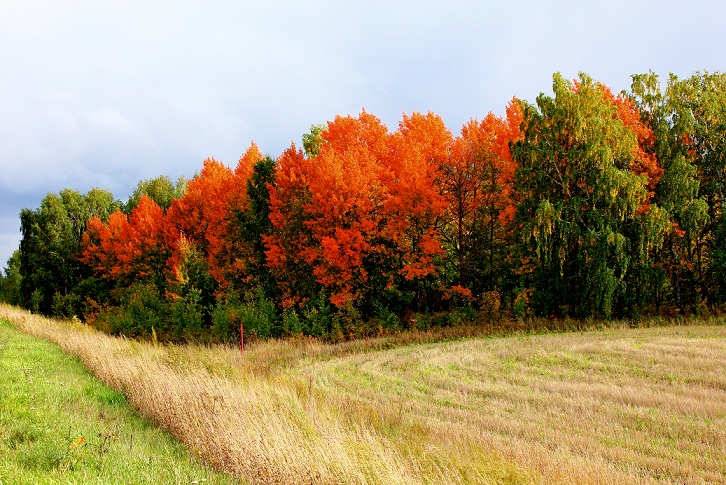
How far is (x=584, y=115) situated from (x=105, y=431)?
1001 inches

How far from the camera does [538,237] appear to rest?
25.5 meters

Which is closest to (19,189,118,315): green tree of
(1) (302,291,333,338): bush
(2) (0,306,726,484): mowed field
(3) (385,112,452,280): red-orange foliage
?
(1) (302,291,333,338): bush

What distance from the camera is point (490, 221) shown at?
32.3 m

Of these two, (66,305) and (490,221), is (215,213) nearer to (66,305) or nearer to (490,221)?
(490,221)

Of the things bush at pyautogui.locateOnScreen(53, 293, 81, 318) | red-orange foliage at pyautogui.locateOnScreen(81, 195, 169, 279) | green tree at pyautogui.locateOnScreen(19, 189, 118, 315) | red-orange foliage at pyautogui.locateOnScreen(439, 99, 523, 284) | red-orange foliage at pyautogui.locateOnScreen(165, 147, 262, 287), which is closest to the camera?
red-orange foliage at pyautogui.locateOnScreen(439, 99, 523, 284)

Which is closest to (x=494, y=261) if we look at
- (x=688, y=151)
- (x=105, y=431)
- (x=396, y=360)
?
(x=688, y=151)

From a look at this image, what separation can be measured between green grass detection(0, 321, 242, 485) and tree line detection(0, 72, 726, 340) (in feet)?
63.8

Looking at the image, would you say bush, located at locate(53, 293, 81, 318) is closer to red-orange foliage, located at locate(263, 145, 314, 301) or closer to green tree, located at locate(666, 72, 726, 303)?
red-orange foliage, located at locate(263, 145, 314, 301)

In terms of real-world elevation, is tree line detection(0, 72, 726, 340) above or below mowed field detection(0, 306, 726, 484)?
above

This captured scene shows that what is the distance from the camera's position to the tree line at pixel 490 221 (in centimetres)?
2583

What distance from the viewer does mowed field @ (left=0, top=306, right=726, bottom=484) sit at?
22.4 ft

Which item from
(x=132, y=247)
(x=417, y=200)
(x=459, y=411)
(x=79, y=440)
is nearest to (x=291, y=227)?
(x=417, y=200)

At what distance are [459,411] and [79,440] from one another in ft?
25.8

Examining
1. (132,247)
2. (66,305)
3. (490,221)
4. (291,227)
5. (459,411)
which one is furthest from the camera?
(66,305)
